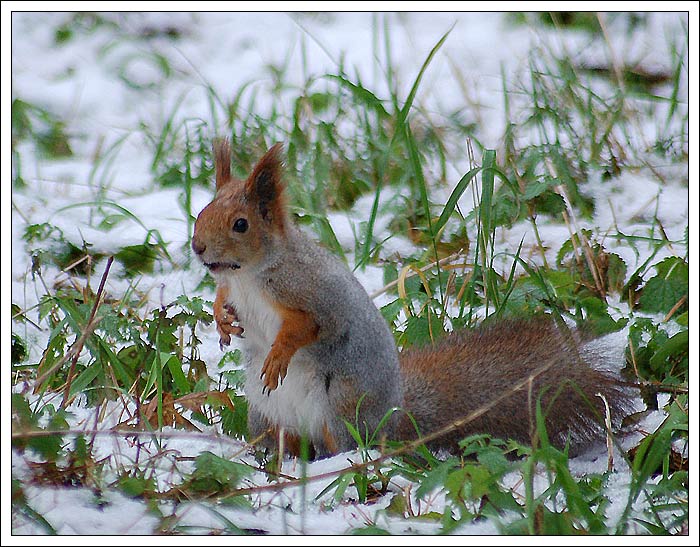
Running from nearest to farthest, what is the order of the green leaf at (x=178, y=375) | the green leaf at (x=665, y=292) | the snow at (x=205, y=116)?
1. the snow at (x=205, y=116)
2. the green leaf at (x=178, y=375)
3. the green leaf at (x=665, y=292)

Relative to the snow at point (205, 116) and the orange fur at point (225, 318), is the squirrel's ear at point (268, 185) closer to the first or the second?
the orange fur at point (225, 318)

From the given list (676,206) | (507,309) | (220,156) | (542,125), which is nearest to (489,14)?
(542,125)

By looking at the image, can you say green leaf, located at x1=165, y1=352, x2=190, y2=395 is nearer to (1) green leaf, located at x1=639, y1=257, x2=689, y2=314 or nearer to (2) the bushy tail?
(2) the bushy tail

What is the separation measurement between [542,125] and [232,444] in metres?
1.55

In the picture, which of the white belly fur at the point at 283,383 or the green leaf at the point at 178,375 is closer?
the white belly fur at the point at 283,383

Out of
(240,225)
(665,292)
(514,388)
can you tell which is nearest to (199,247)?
(240,225)

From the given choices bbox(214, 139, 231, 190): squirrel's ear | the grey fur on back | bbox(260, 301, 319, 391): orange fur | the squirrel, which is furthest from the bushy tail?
bbox(214, 139, 231, 190): squirrel's ear

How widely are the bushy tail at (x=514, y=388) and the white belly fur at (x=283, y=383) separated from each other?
0.59 ft

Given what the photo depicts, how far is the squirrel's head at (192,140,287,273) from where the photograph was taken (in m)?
1.73

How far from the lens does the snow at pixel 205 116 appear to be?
1.57 metres

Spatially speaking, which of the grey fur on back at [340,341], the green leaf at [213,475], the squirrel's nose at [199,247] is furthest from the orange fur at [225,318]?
the green leaf at [213,475]

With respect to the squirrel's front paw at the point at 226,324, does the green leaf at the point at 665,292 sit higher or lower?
lower

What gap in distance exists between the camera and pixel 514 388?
1.88m

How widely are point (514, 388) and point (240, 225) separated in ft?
1.96
